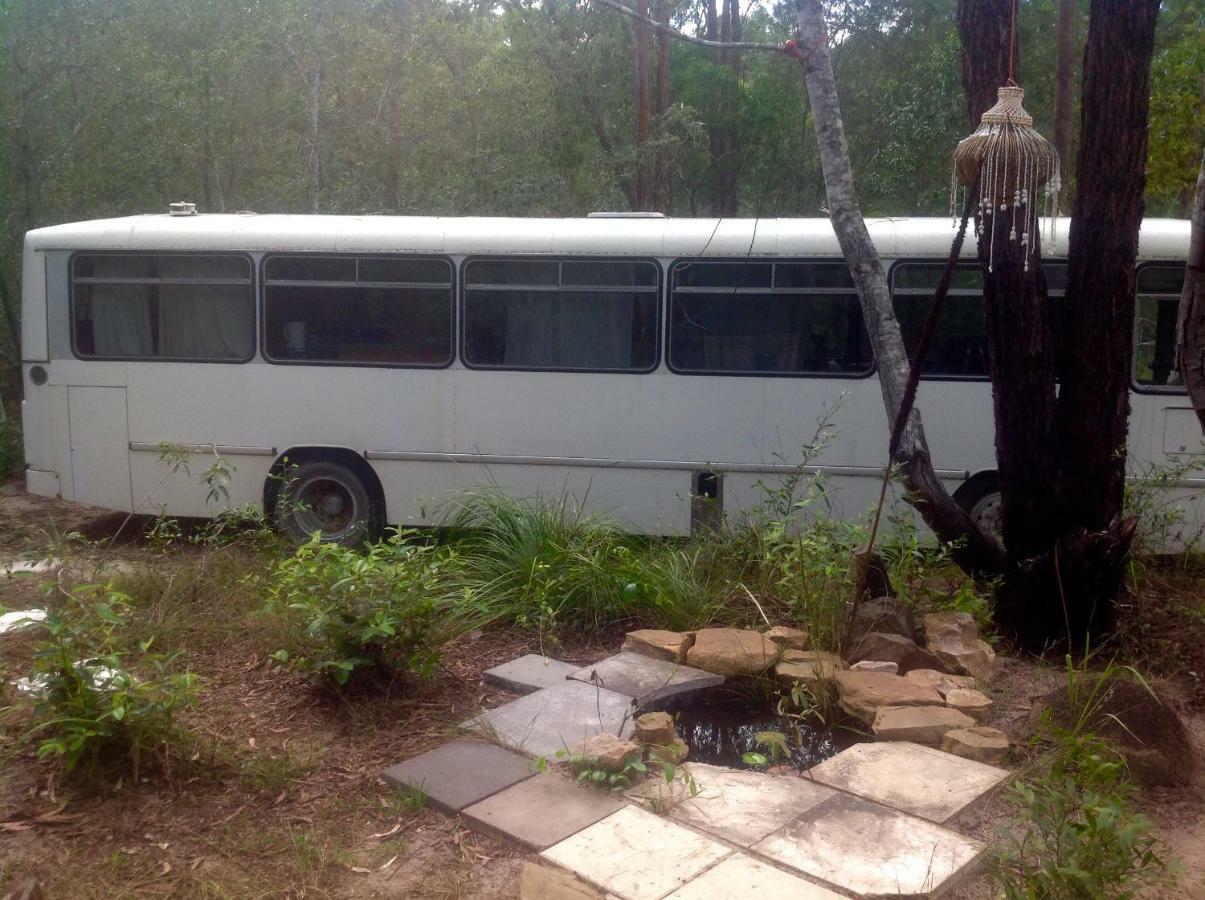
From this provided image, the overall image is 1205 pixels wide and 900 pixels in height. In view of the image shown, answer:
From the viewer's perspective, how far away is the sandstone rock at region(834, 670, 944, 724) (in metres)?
4.55

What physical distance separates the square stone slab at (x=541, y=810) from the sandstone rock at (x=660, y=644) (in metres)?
1.27

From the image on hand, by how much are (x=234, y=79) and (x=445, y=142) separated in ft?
10.5

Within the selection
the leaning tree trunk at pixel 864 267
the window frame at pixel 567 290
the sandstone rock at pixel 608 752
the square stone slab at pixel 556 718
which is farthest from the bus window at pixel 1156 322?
the sandstone rock at pixel 608 752

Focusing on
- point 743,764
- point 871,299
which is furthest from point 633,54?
point 743,764

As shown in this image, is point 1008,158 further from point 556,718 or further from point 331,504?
point 331,504

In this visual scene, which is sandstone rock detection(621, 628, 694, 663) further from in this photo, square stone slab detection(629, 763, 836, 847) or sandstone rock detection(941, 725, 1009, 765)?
sandstone rock detection(941, 725, 1009, 765)

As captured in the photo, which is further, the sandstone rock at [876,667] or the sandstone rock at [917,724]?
the sandstone rock at [876,667]

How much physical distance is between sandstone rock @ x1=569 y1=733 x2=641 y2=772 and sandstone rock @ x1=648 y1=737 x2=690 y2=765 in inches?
3.0

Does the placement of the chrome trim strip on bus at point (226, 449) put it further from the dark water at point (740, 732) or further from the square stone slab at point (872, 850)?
the square stone slab at point (872, 850)

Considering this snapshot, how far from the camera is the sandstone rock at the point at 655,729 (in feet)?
13.7

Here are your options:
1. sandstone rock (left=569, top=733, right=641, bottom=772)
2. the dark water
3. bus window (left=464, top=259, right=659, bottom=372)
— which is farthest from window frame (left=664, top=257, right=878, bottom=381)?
sandstone rock (left=569, top=733, right=641, bottom=772)

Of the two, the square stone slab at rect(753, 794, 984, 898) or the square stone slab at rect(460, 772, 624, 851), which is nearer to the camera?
the square stone slab at rect(753, 794, 984, 898)

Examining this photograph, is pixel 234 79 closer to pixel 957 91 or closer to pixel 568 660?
pixel 957 91

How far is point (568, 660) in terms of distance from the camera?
543 cm
